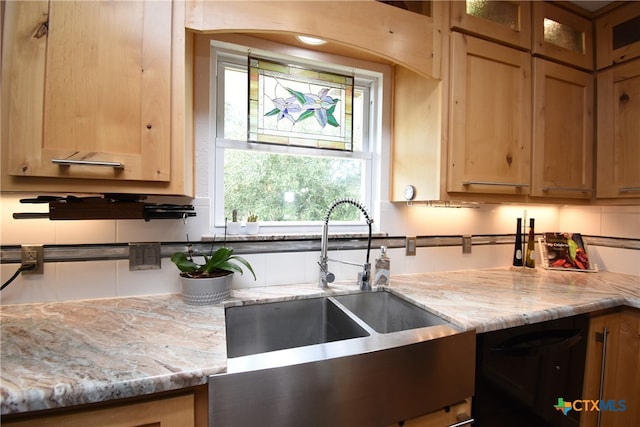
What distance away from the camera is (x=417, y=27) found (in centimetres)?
123

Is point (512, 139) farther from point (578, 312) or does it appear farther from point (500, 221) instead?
point (578, 312)

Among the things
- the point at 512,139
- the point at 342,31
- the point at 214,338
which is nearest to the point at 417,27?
the point at 342,31

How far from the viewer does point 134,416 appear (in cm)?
61

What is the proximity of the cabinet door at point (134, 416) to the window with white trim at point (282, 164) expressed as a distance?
0.78 metres

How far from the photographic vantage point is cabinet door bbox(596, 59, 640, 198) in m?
1.46

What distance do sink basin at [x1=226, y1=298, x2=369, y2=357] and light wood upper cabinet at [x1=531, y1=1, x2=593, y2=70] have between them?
5.39 ft

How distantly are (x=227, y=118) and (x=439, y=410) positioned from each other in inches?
56.0

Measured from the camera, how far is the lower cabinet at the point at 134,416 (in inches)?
22.5

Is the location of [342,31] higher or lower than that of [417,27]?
lower

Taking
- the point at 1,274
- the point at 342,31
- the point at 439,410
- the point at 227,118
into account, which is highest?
the point at 342,31

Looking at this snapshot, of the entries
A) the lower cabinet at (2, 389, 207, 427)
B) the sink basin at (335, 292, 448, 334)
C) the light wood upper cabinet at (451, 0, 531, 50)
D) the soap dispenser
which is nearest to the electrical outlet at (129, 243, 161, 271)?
the lower cabinet at (2, 389, 207, 427)

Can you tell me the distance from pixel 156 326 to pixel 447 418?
94 cm

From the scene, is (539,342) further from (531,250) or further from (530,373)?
(531,250)

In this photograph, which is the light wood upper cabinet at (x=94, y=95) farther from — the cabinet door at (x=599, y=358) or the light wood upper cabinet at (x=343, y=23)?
the cabinet door at (x=599, y=358)
